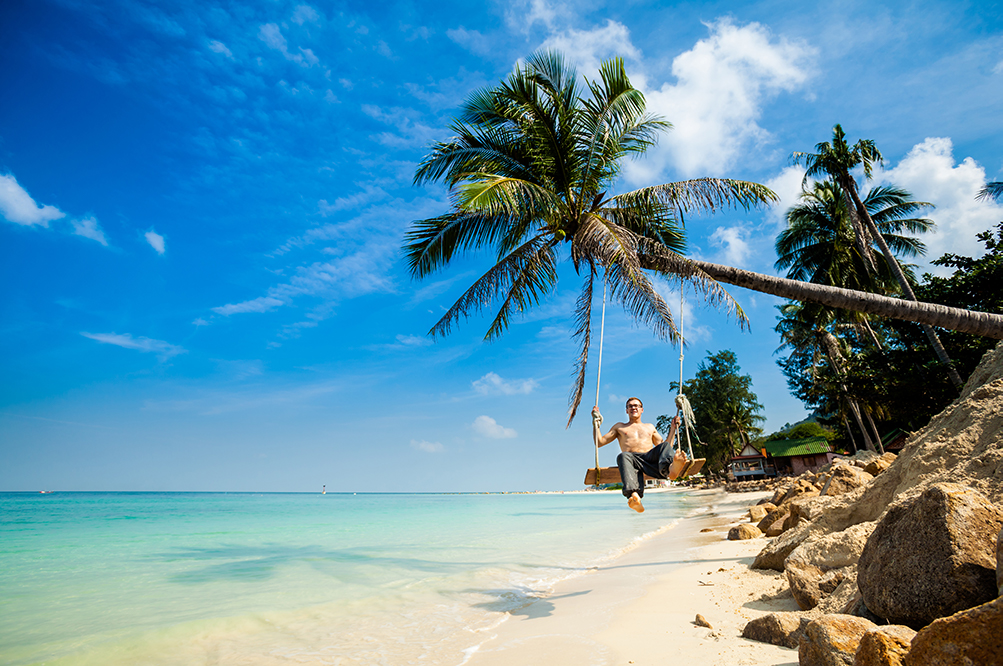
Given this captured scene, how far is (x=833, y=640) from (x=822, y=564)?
2.03m

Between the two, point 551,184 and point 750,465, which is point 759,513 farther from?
point 750,465

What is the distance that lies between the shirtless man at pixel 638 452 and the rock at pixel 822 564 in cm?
166

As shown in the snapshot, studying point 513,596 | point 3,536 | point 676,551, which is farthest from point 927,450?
point 3,536

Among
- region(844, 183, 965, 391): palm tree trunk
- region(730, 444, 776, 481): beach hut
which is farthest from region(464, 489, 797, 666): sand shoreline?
region(730, 444, 776, 481): beach hut

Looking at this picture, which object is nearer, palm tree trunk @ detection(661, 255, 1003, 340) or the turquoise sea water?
the turquoise sea water

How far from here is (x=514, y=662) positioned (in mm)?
3795

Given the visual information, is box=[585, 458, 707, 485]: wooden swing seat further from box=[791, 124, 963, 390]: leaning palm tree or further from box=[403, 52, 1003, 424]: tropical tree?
box=[791, 124, 963, 390]: leaning palm tree

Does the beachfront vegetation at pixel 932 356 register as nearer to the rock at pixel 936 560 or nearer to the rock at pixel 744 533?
the rock at pixel 744 533

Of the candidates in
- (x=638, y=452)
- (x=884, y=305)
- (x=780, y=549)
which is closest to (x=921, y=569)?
(x=780, y=549)

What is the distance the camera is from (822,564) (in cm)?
404

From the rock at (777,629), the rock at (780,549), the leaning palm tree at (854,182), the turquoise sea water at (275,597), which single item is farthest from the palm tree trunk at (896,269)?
the rock at (777,629)

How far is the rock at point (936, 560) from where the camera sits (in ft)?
7.61

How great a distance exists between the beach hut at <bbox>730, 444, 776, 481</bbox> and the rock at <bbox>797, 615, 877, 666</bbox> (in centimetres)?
4523

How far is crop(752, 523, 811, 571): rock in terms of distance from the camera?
17.6 feet
